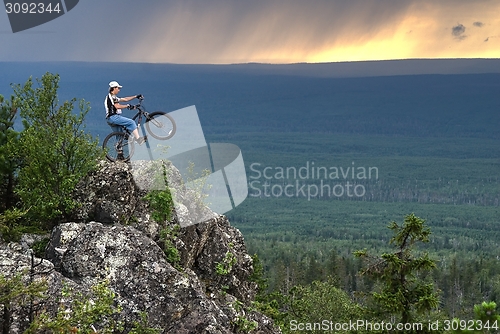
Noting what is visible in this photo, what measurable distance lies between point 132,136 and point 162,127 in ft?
7.01

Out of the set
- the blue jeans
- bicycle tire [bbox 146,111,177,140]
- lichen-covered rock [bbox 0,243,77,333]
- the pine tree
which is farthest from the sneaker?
the pine tree

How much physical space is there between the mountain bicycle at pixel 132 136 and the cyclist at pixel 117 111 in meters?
0.32

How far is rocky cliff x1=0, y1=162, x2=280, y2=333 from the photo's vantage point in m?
24.6

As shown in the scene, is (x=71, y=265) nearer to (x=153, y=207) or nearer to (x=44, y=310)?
(x=44, y=310)

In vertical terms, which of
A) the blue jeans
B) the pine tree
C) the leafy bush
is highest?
the blue jeans

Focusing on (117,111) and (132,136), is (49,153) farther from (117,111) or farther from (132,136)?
(132,136)

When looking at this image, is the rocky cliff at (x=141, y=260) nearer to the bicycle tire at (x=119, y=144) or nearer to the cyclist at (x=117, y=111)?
→ the bicycle tire at (x=119, y=144)

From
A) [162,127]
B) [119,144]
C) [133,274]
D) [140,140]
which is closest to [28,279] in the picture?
[133,274]

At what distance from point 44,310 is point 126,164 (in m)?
10.4

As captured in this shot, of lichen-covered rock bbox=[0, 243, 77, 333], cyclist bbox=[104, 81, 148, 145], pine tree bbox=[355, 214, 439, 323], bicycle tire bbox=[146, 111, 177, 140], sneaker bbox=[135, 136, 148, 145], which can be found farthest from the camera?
bicycle tire bbox=[146, 111, 177, 140]

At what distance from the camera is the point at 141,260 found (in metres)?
25.9

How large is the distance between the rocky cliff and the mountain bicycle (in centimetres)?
129

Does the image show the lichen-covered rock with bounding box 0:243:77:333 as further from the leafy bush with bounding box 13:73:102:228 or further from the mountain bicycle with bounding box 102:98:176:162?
the mountain bicycle with bounding box 102:98:176:162

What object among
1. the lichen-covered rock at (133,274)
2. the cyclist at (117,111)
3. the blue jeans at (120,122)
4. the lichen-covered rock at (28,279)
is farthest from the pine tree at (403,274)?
the blue jeans at (120,122)
